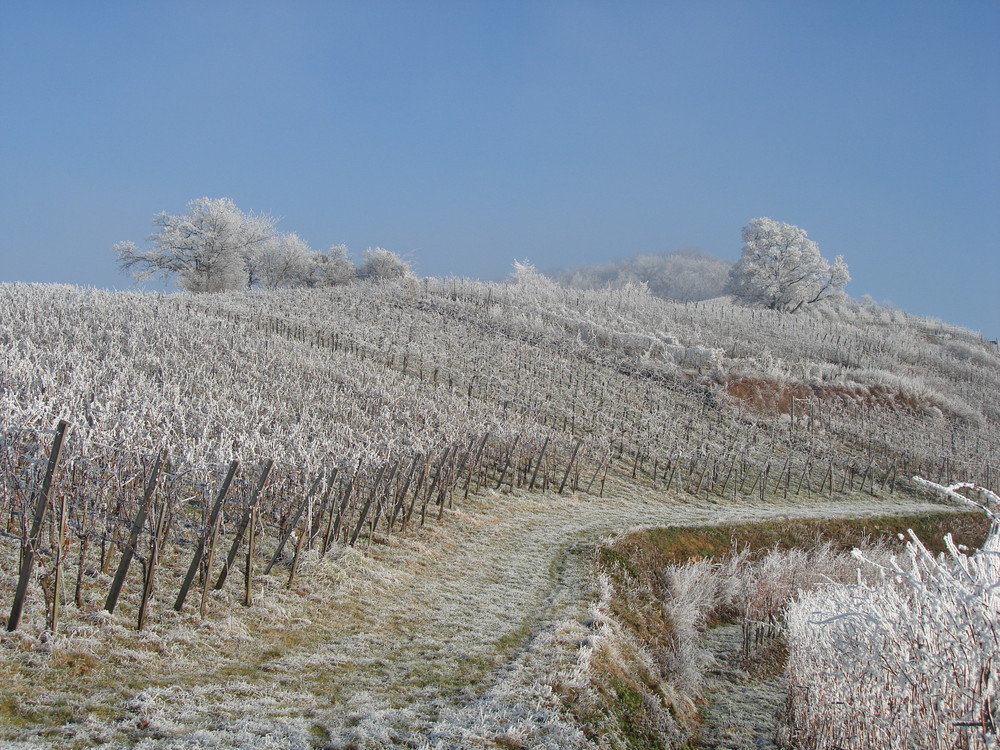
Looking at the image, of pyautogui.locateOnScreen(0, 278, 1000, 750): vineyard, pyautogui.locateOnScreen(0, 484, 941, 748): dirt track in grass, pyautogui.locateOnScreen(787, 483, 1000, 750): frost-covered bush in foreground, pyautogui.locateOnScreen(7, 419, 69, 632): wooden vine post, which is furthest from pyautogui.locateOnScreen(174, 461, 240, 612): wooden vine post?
pyautogui.locateOnScreen(787, 483, 1000, 750): frost-covered bush in foreground

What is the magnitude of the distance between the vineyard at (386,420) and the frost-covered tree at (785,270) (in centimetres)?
489

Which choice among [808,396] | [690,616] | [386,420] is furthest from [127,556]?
[808,396]

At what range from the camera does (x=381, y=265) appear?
60375 mm

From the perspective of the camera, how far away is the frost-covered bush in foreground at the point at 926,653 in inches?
176

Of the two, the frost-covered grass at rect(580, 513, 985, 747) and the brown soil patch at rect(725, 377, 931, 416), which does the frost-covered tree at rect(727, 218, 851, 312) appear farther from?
the frost-covered grass at rect(580, 513, 985, 747)

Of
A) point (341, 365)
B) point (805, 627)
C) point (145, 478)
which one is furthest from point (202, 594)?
point (341, 365)

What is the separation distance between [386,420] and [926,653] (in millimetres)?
13971

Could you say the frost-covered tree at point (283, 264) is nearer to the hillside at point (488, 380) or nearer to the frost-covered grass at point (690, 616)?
the hillside at point (488, 380)

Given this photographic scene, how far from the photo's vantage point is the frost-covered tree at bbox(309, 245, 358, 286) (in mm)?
59500

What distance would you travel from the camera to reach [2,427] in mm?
7891

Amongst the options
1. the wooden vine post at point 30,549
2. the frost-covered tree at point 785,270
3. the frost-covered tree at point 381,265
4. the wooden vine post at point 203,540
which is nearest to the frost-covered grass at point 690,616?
the wooden vine post at point 203,540

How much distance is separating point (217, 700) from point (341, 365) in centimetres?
1877

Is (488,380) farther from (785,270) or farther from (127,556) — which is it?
(785,270)

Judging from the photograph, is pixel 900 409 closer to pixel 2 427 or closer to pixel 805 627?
pixel 805 627
